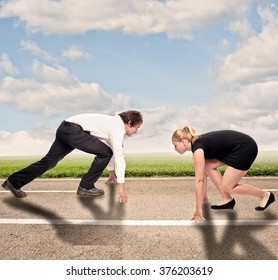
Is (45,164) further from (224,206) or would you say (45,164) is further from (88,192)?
(224,206)

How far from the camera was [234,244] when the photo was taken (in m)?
4.03

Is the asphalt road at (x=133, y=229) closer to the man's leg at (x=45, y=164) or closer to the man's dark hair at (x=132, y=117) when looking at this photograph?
the man's leg at (x=45, y=164)

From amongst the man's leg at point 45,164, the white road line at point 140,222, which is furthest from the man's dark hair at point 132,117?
the white road line at point 140,222

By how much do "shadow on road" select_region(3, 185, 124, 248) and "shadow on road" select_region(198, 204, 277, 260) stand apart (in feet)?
2.79

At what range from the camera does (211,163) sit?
537cm

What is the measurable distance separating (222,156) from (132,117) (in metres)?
1.31

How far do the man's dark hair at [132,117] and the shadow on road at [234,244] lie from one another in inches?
68.9

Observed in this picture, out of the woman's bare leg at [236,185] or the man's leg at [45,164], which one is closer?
the woman's bare leg at [236,185]

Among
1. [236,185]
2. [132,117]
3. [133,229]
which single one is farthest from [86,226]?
[236,185]

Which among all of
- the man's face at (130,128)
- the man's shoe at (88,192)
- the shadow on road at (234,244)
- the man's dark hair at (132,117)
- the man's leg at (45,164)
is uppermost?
the man's dark hair at (132,117)

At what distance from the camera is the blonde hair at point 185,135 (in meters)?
4.79
